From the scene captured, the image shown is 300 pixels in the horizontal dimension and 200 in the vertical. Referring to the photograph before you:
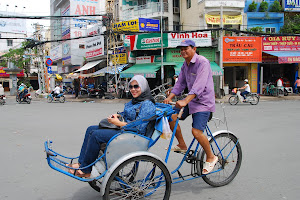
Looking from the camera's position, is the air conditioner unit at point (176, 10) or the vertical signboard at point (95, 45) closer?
the air conditioner unit at point (176, 10)

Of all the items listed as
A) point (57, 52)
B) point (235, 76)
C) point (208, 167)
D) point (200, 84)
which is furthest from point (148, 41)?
point (57, 52)

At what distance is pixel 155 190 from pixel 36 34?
24336 mm

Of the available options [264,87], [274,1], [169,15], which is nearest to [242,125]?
[264,87]

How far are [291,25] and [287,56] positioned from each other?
10.7 ft

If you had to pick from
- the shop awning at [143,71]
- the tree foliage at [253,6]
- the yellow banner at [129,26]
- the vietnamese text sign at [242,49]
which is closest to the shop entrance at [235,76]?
Answer: the vietnamese text sign at [242,49]

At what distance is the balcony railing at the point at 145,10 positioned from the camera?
24.4 meters

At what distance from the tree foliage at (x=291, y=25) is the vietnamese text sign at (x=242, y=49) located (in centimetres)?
294

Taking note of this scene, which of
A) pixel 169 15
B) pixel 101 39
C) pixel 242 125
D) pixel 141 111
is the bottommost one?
pixel 242 125

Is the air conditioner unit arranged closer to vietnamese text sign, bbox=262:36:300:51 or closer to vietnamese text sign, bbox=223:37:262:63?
vietnamese text sign, bbox=223:37:262:63

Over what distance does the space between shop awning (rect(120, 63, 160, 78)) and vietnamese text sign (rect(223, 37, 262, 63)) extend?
542cm

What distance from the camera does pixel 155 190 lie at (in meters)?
2.71

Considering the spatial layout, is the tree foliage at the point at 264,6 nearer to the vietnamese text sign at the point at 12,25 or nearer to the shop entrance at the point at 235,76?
the shop entrance at the point at 235,76

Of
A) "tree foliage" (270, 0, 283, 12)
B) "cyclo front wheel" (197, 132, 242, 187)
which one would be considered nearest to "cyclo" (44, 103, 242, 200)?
"cyclo front wheel" (197, 132, 242, 187)

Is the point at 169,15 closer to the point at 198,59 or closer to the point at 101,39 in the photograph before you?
the point at 101,39
